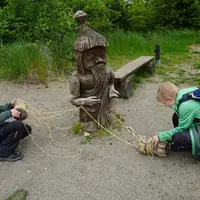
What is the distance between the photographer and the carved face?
3430 mm

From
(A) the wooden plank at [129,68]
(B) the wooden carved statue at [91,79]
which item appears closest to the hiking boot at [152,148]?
(B) the wooden carved statue at [91,79]

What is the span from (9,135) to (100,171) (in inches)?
44.7

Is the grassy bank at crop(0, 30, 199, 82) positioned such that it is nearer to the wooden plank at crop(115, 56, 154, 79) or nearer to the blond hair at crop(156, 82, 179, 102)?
the wooden plank at crop(115, 56, 154, 79)

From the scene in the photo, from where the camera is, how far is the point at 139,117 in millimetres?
4406

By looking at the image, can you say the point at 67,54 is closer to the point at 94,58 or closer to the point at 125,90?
the point at 125,90

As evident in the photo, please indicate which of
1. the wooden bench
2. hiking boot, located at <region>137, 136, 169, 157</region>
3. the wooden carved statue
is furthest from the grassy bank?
hiking boot, located at <region>137, 136, 169, 157</region>

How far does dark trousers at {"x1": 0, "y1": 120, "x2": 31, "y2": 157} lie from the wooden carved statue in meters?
0.73

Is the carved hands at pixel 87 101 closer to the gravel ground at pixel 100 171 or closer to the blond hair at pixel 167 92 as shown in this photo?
the gravel ground at pixel 100 171

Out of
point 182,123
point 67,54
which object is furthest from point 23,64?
point 182,123

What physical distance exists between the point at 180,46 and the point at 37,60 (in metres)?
5.27

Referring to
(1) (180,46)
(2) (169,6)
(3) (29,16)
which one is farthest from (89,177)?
(2) (169,6)

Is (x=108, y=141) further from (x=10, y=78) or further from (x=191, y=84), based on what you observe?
(x=10, y=78)

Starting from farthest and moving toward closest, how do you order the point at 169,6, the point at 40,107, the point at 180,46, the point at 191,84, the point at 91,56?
the point at 169,6, the point at 180,46, the point at 191,84, the point at 40,107, the point at 91,56

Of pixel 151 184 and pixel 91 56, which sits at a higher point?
pixel 91 56
